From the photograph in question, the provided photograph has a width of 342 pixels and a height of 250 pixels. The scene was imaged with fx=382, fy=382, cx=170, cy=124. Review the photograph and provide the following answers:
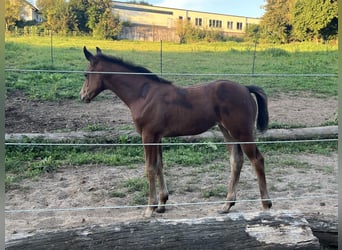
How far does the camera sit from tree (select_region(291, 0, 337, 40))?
14.4 metres

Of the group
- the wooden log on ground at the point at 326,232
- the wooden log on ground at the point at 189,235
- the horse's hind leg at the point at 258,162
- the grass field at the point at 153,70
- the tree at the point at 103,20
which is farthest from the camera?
the tree at the point at 103,20

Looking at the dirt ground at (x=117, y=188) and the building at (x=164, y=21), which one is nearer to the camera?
the dirt ground at (x=117, y=188)

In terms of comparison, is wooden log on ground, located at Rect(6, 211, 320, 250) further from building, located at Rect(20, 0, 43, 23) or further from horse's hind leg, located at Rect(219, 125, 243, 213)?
building, located at Rect(20, 0, 43, 23)

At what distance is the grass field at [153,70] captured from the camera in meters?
5.23

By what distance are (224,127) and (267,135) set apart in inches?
96.7

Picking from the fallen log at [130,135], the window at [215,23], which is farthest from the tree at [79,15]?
the fallen log at [130,135]

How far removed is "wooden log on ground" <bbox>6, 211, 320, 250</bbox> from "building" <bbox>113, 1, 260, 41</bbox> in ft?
43.0

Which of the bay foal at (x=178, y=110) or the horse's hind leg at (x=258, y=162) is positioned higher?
the bay foal at (x=178, y=110)

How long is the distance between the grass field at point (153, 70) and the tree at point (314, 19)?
0.74m

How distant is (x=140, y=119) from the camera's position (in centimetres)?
365

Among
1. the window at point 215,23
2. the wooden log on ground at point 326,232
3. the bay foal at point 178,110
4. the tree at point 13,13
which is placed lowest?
the wooden log on ground at point 326,232

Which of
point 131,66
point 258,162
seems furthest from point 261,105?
point 131,66

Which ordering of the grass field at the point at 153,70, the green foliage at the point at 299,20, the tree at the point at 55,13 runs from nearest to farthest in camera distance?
the grass field at the point at 153,70 < the tree at the point at 55,13 < the green foliage at the point at 299,20

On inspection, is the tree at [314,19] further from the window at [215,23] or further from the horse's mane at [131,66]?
the horse's mane at [131,66]
